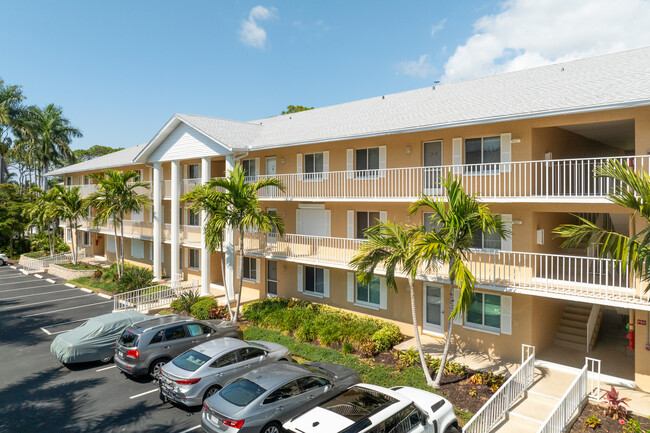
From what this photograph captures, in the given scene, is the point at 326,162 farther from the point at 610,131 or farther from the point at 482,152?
the point at 610,131

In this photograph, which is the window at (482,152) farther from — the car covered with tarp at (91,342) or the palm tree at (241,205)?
the car covered with tarp at (91,342)

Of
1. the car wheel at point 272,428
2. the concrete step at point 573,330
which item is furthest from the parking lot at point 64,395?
the concrete step at point 573,330

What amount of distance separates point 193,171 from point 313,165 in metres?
11.3

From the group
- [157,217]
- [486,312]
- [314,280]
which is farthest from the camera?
[157,217]

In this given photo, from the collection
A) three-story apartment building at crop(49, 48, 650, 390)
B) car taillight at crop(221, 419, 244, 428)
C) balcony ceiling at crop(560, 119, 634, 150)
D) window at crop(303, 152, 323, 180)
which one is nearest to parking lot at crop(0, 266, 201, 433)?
car taillight at crop(221, 419, 244, 428)

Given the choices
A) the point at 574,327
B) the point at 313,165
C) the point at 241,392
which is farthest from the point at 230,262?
the point at 574,327

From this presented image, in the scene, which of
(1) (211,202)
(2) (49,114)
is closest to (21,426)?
(1) (211,202)

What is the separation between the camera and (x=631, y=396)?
457 inches

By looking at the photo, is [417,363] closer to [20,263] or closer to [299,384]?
[299,384]

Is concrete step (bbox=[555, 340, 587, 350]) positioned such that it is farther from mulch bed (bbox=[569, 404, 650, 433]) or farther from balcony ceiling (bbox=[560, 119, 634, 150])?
balcony ceiling (bbox=[560, 119, 634, 150])

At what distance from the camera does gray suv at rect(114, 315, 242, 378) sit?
13.0 metres

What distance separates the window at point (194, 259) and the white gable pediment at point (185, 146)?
651cm

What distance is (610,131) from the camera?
52.3 feet

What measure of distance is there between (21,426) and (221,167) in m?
18.6
